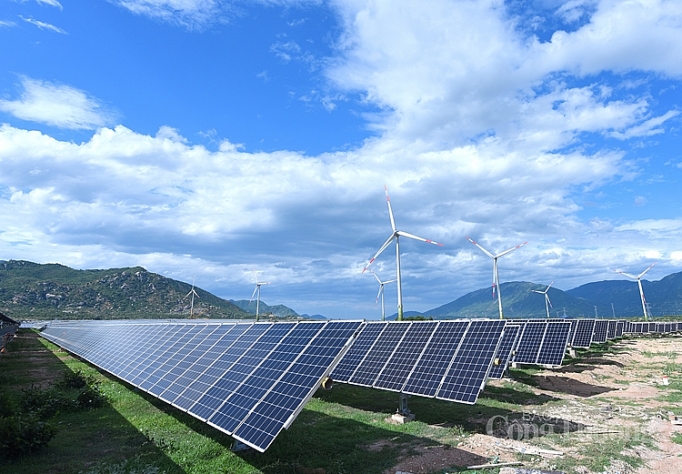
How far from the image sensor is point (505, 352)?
104ft

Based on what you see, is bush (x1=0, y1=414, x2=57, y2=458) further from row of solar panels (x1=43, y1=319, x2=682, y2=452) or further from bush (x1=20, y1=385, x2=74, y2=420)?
bush (x1=20, y1=385, x2=74, y2=420)

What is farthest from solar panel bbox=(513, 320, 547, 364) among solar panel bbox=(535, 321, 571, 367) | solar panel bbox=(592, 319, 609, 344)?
solar panel bbox=(592, 319, 609, 344)

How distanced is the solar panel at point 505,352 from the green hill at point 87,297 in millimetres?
137516

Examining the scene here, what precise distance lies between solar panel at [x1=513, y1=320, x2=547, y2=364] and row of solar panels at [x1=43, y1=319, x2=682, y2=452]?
184cm

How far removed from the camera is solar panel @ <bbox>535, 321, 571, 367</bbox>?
3284cm

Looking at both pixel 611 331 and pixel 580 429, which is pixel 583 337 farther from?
pixel 580 429

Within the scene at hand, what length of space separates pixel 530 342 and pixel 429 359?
65.6 ft

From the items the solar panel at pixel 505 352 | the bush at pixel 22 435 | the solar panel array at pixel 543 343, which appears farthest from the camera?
the solar panel array at pixel 543 343

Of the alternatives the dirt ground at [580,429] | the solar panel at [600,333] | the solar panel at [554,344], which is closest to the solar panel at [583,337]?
the solar panel at [600,333]

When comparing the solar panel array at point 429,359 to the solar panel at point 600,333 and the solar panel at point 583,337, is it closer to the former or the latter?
the solar panel at point 583,337

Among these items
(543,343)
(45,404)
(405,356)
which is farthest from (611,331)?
(45,404)

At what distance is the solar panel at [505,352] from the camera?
27.5 m

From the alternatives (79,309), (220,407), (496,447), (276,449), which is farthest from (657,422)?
(79,309)

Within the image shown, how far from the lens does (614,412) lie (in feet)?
70.6
